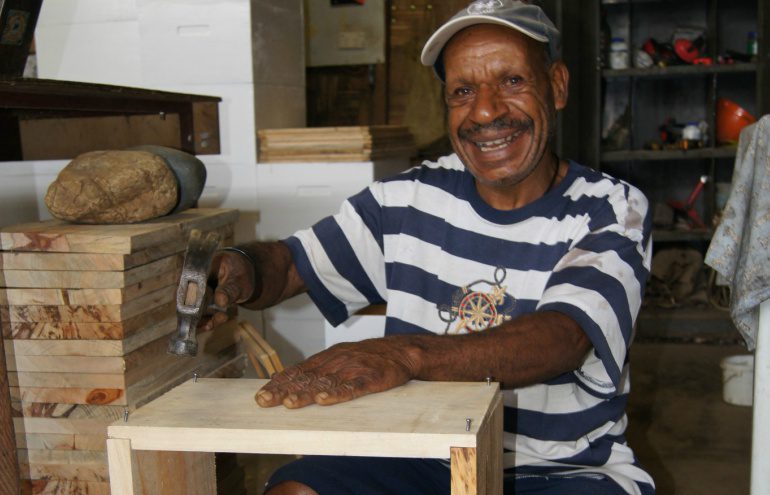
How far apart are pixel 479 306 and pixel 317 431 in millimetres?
683

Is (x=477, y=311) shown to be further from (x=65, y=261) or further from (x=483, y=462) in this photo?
(x=65, y=261)

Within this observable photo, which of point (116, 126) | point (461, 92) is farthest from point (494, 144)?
point (116, 126)

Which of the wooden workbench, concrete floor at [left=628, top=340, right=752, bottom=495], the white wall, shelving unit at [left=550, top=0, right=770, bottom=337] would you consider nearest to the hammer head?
the wooden workbench

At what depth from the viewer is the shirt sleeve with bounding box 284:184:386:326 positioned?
2.06m

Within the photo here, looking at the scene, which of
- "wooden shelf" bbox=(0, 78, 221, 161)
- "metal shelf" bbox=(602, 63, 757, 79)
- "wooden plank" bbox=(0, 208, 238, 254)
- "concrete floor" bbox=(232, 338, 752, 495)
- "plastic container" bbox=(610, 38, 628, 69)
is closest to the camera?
"wooden plank" bbox=(0, 208, 238, 254)

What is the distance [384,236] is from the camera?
2045mm

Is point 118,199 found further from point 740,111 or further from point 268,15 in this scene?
point 740,111

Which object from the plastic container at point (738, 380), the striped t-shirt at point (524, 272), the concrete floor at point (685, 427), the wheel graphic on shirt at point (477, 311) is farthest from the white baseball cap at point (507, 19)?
the plastic container at point (738, 380)

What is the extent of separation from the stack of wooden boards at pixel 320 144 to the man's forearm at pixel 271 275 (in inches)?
76.1

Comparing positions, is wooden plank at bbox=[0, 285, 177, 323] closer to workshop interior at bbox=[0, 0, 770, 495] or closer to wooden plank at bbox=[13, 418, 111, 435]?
workshop interior at bbox=[0, 0, 770, 495]

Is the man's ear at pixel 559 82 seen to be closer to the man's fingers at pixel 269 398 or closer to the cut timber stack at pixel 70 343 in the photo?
the man's fingers at pixel 269 398

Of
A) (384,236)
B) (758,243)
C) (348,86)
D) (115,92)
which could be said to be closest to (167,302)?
(115,92)

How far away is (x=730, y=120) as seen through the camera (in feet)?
17.4

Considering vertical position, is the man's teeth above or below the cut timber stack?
above
